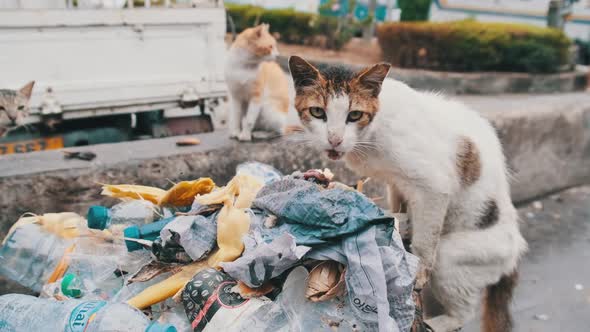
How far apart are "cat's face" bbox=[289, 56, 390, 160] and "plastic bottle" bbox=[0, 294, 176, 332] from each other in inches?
38.4

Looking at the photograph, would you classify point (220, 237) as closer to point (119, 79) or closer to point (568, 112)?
point (119, 79)

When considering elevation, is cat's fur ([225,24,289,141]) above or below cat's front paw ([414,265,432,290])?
above

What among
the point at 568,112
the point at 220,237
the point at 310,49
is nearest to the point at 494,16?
the point at 310,49

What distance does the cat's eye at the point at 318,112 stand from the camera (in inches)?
81.7

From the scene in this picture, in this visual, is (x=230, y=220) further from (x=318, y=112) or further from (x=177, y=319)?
(x=318, y=112)

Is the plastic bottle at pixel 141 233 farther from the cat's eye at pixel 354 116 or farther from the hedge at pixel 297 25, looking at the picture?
the hedge at pixel 297 25

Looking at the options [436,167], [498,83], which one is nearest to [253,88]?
[436,167]

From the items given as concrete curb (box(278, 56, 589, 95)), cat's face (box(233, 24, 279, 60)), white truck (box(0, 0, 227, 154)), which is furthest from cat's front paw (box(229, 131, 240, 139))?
concrete curb (box(278, 56, 589, 95))

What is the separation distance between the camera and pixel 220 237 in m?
1.77

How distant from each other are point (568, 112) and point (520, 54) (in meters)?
3.94

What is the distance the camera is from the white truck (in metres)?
3.71

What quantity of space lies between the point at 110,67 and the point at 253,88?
1267 millimetres

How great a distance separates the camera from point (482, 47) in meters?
8.67

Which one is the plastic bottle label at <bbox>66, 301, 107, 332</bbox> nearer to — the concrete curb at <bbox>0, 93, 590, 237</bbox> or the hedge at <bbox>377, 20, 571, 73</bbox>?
the concrete curb at <bbox>0, 93, 590, 237</bbox>
